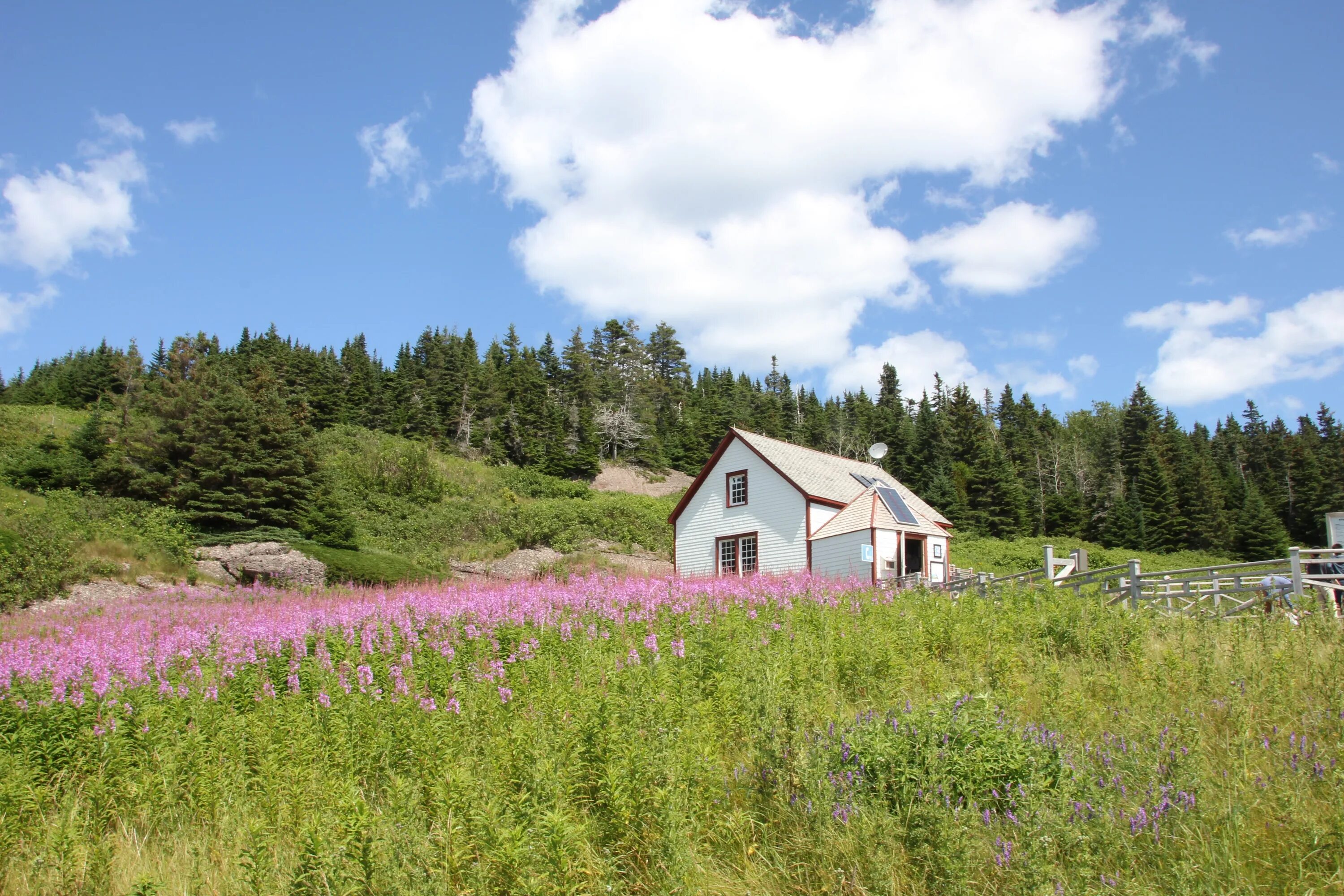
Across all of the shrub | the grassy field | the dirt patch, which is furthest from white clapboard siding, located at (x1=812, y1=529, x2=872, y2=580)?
the dirt patch

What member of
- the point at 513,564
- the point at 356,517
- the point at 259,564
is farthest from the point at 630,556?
the point at 259,564

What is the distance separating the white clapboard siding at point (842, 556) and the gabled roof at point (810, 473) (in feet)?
5.78

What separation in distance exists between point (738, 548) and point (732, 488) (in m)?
2.41

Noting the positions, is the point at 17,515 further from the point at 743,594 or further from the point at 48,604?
the point at 743,594

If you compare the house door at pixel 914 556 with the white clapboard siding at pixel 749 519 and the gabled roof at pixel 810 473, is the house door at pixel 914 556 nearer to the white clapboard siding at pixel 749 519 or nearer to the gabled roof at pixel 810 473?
the gabled roof at pixel 810 473

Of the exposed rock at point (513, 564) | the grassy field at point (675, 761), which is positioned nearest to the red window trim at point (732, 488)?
the exposed rock at point (513, 564)

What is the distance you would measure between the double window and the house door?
5.68 meters

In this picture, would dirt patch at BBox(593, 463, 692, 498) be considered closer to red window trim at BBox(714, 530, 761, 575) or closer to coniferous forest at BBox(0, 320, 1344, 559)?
coniferous forest at BBox(0, 320, 1344, 559)

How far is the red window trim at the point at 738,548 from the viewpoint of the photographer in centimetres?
2780

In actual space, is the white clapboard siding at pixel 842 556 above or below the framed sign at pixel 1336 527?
below

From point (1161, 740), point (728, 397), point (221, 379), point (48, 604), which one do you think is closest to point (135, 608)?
point (48, 604)

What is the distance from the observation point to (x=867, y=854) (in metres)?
3.90

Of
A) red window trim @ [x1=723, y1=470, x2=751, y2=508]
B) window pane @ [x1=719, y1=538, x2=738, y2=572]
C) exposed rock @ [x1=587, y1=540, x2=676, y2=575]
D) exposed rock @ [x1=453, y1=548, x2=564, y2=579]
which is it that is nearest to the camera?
window pane @ [x1=719, y1=538, x2=738, y2=572]

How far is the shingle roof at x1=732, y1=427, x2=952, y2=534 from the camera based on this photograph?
2734 cm
